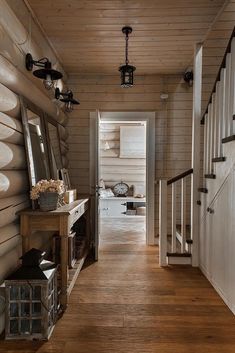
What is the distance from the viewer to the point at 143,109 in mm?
4637

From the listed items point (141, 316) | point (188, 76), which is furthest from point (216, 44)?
point (141, 316)

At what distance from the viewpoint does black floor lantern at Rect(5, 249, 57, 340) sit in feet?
6.81

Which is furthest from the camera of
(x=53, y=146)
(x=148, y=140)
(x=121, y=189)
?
(x=121, y=189)

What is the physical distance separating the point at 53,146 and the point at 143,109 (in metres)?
1.83

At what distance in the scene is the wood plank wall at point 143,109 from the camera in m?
4.62

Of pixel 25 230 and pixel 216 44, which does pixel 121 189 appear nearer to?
pixel 216 44

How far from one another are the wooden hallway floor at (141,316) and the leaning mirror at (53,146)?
1.30 meters

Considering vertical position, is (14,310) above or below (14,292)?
below

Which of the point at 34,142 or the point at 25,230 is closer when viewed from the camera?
the point at 25,230

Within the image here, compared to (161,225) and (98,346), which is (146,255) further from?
(98,346)

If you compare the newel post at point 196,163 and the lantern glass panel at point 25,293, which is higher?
the newel post at point 196,163

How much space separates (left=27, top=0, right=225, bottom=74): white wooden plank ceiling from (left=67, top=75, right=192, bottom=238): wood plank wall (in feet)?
1.02

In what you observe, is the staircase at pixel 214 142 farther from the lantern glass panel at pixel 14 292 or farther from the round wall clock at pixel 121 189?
the round wall clock at pixel 121 189

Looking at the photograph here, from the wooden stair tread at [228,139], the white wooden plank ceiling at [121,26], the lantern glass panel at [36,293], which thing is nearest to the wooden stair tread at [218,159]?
the wooden stair tread at [228,139]
